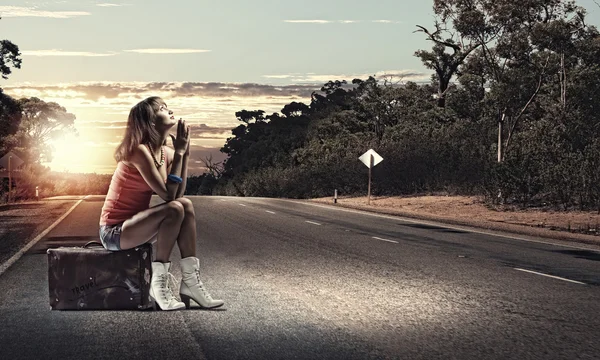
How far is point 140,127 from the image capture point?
7.07 meters

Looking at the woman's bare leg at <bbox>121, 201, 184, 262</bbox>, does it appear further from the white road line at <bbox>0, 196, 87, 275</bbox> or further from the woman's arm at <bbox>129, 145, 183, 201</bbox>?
the white road line at <bbox>0, 196, 87, 275</bbox>

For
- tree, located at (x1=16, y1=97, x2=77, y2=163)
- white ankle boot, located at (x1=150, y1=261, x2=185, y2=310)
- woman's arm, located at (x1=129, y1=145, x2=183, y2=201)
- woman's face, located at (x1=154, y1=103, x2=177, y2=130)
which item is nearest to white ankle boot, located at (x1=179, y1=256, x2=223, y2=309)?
white ankle boot, located at (x1=150, y1=261, x2=185, y2=310)

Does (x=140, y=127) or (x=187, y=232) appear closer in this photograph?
(x=140, y=127)

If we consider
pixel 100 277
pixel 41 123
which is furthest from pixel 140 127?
pixel 41 123

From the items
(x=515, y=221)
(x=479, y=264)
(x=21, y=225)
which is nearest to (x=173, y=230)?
(x=479, y=264)

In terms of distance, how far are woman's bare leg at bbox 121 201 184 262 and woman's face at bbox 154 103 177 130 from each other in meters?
0.70

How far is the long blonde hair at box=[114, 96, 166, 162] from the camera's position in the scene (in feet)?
23.1

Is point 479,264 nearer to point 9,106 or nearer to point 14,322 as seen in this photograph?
point 14,322

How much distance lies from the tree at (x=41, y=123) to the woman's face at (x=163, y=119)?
6956 cm

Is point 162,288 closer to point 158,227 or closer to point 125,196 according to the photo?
point 158,227

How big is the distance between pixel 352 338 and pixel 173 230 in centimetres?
187

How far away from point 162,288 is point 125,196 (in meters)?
0.92

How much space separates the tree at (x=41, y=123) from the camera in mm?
→ 75812

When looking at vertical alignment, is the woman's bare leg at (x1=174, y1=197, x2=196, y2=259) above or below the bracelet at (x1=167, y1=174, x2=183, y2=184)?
below
